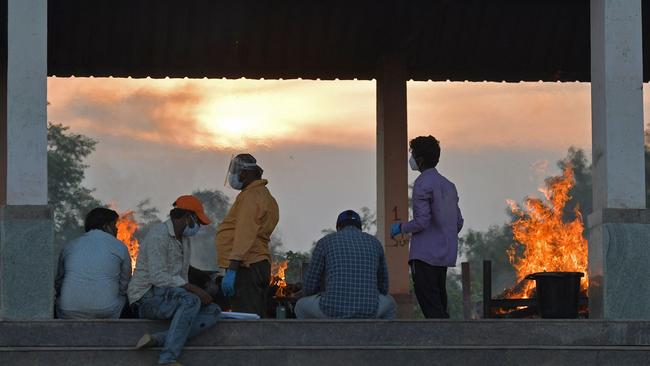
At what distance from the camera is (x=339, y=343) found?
38.2 ft

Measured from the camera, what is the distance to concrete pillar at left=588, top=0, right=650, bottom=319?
12281 mm

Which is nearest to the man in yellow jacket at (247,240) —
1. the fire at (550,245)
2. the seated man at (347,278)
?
the seated man at (347,278)

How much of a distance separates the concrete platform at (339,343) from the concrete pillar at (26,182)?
281 millimetres

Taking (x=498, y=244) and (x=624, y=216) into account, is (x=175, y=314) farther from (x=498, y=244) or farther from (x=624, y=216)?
(x=498, y=244)

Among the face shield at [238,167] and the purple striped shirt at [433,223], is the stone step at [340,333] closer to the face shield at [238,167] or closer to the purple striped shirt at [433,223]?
→ the purple striped shirt at [433,223]

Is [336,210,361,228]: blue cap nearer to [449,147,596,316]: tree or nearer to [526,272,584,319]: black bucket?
[526,272,584,319]: black bucket

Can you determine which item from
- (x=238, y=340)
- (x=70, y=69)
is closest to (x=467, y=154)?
(x=70, y=69)

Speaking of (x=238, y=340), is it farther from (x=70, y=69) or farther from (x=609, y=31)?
(x=70, y=69)

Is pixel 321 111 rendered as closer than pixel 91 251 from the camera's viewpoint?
No

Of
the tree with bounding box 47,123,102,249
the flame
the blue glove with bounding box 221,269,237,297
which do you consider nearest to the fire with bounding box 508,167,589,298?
the flame

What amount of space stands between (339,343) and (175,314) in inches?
48.8

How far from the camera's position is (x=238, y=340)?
38.1 feet

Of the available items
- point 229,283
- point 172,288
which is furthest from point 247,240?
point 172,288

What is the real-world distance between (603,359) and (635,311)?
675mm
